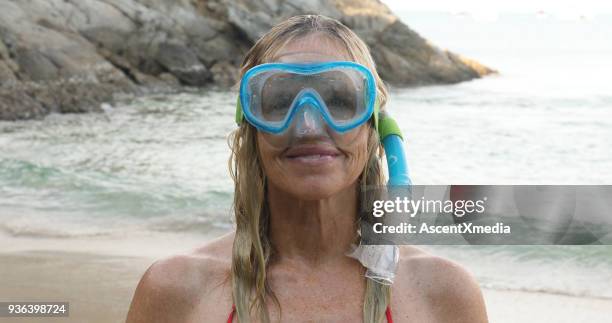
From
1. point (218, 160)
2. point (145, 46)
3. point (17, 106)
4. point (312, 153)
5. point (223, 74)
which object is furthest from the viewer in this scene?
point (223, 74)

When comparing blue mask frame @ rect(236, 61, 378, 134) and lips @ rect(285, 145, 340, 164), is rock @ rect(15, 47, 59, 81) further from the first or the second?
lips @ rect(285, 145, 340, 164)

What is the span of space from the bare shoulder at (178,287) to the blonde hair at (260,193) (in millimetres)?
60

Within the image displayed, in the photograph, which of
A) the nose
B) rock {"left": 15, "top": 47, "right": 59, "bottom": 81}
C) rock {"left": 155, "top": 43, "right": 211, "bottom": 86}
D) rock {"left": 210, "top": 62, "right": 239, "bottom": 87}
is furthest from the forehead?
rock {"left": 210, "top": 62, "right": 239, "bottom": 87}

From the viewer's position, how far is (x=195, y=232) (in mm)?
7301

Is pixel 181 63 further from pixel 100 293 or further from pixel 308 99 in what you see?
pixel 308 99

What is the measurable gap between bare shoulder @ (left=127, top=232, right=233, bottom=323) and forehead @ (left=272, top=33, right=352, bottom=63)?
1.82 feet

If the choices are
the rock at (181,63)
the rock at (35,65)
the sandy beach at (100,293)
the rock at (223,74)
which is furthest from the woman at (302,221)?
the rock at (223,74)

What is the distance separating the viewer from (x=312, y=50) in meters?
1.96

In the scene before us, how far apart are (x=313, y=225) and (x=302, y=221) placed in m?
0.03

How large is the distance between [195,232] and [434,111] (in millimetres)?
13365

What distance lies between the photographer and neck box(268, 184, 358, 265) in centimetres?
205

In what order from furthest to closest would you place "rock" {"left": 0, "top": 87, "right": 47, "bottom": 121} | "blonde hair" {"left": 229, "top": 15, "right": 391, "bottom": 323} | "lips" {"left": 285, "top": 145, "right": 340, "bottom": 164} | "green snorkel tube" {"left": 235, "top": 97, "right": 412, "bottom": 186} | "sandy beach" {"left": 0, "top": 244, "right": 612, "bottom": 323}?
"rock" {"left": 0, "top": 87, "right": 47, "bottom": 121} < "sandy beach" {"left": 0, "top": 244, "right": 612, "bottom": 323} < "green snorkel tube" {"left": 235, "top": 97, "right": 412, "bottom": 186} < "blonde hair" {"left": 229, "top": 15, "right": 391, "bottom": 323} < "lips" {"left": 285, "top": 145, "right": 340, "bottom": 164}

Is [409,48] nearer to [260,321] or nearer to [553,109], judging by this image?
[553,109]

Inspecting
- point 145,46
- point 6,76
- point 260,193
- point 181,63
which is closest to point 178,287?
point 260,193
